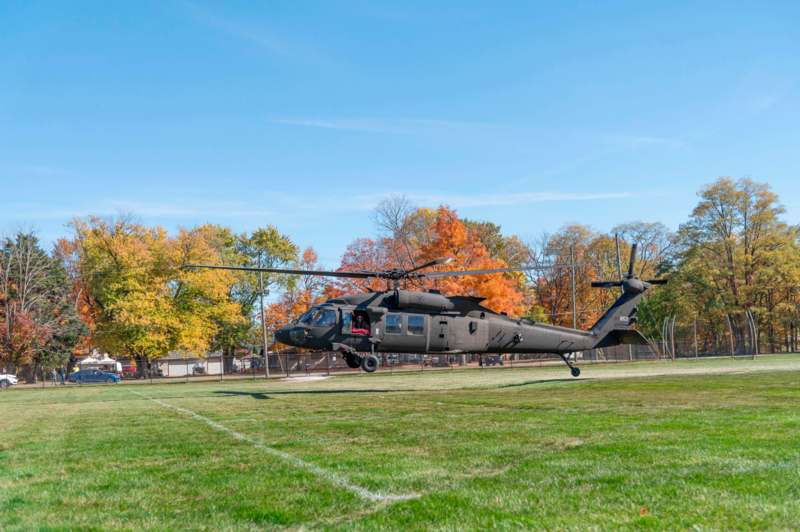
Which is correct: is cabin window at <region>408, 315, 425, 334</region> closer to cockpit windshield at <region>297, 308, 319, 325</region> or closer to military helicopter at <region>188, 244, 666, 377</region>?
military helicopter at <region>188, 244, 666, 377</region>

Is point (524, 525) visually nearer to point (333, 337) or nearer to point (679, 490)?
point (679, 490)

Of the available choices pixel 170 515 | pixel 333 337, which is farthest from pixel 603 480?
pixel 333 337

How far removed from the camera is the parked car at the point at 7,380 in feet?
182

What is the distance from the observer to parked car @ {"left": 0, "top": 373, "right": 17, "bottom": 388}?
55.4 meters

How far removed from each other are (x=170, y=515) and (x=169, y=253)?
188 ft

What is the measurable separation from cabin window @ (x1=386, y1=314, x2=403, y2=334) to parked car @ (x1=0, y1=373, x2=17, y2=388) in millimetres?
44861

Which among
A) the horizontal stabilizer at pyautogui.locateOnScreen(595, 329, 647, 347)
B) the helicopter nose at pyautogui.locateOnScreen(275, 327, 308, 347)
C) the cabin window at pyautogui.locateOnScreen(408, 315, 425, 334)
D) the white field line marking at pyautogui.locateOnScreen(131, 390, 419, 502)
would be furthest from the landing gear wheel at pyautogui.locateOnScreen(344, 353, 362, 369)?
the white field line marking at pyautogui.locateOnScreen(131, 390, 419, 502)

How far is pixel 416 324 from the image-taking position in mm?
24578

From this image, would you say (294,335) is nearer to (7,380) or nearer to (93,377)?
(93,377)

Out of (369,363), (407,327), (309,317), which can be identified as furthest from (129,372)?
(369,363)

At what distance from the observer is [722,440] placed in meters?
7.87

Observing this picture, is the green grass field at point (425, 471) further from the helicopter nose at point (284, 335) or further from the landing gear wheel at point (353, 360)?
the landing gear wheel at point (353, 360)

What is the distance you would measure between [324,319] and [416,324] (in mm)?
3383

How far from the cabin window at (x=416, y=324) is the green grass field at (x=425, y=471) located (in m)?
11.8
